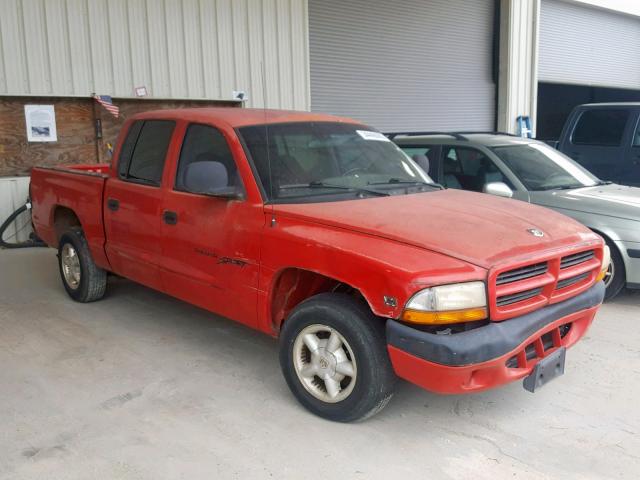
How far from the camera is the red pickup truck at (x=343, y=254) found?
3137mm

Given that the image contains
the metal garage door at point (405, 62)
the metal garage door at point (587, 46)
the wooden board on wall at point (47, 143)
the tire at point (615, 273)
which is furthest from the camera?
Result: the metal garage door at point (587, 46)

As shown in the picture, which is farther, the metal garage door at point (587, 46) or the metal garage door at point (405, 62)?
the metal garage door at point (587, 46)

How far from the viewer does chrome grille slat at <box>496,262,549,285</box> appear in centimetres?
322

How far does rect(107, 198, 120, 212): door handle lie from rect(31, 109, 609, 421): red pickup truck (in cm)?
2

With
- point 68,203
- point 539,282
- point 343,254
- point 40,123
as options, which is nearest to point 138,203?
point 68,203

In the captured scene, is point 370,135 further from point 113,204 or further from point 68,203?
point 68,203

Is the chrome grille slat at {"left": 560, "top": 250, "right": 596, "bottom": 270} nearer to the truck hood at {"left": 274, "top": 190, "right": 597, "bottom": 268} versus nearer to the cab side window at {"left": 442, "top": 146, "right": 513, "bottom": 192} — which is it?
the truck hood at {"left": 274, "top": 190, "right": 597, "bottom": 268}

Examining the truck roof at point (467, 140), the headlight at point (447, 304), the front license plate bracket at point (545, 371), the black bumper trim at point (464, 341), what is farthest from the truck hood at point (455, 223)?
the truck roof at point (467, 140)

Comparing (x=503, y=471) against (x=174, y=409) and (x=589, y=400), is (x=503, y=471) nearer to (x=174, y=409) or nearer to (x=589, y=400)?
(x=589, y=400)

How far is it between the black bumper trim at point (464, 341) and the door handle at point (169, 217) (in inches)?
78.4

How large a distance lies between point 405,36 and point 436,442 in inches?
468

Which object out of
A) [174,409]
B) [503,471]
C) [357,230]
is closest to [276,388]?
[174,409]

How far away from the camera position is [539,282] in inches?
133

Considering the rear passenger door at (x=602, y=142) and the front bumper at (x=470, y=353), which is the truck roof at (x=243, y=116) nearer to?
the front bumper at (x=470, y=353)
